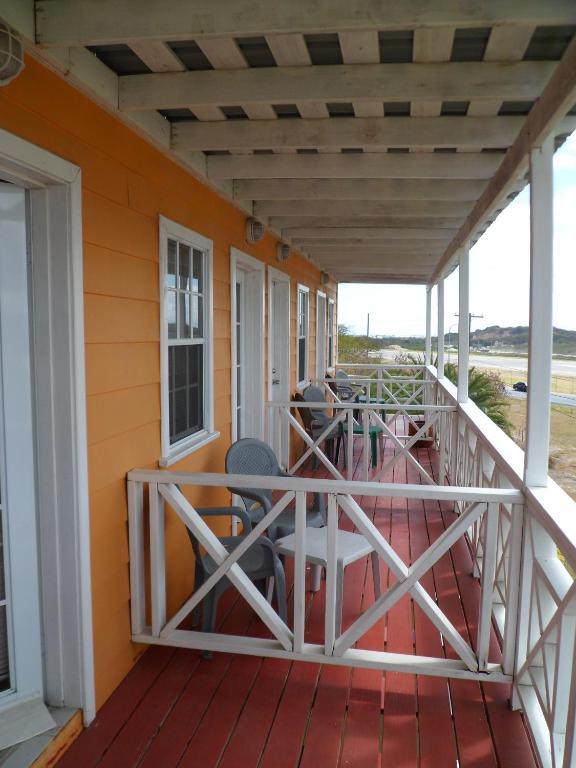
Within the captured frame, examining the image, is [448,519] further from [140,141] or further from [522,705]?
[140,141]

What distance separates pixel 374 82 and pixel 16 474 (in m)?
1.84

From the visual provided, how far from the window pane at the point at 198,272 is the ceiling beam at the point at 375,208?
3.59 ft

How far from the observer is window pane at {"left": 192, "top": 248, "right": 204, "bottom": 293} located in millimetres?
3510

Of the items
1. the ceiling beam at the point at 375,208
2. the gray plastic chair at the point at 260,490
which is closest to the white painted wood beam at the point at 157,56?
the gray plastic chair at the point at 260,490

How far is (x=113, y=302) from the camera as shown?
2451 mm

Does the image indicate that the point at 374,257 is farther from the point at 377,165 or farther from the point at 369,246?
the point at 377,165

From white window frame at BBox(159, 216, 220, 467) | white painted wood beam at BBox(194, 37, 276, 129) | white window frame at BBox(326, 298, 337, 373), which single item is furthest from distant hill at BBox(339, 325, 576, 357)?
white window frame at BBox(326, 298, 337, 373)

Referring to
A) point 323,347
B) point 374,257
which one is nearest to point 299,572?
point 374,257

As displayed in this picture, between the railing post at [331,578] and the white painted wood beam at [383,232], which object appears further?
the white painted wood beam at [383,232]

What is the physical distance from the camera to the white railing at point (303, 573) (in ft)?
8.05

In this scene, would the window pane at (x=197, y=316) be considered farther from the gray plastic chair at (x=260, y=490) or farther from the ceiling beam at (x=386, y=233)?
the ceiling beam at (x=386, y=233)

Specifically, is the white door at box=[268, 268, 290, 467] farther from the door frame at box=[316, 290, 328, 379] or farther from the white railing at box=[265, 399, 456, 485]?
the door frame at box=[316, 290, 328, 379]

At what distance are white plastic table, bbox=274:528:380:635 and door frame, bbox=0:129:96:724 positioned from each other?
1.06 m

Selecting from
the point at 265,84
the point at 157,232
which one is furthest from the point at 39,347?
the point at 265,84
